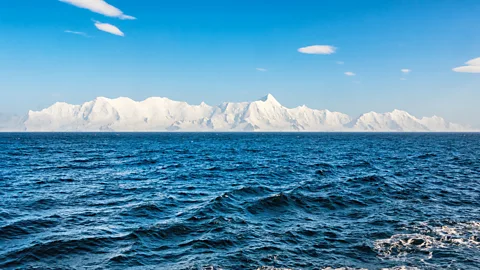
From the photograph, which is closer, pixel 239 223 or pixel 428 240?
pixel 428 240

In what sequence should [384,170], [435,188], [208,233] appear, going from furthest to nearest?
1. [384,170]
2. [435,188]
3. [208,233]

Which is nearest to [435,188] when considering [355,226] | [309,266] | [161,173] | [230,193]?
[355,226]

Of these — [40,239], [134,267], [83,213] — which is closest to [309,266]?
[134,267]

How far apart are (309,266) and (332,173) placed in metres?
34.5

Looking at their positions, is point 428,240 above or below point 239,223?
above

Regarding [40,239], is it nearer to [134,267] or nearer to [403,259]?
[134,267]

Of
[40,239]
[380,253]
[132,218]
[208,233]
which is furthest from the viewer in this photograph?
[132,218]

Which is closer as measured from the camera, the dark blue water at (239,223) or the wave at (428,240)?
the dark blue water at (239,223)

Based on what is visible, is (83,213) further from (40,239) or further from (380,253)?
(380,253)

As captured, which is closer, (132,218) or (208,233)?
(208,233)

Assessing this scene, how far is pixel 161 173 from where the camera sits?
49.9m

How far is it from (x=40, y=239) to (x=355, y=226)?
20641 millimetres

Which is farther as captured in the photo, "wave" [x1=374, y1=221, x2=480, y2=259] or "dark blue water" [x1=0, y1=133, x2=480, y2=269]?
"wave" [x1=374, y1=221, x2=480, y2=259]

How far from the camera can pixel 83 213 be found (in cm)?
2653
